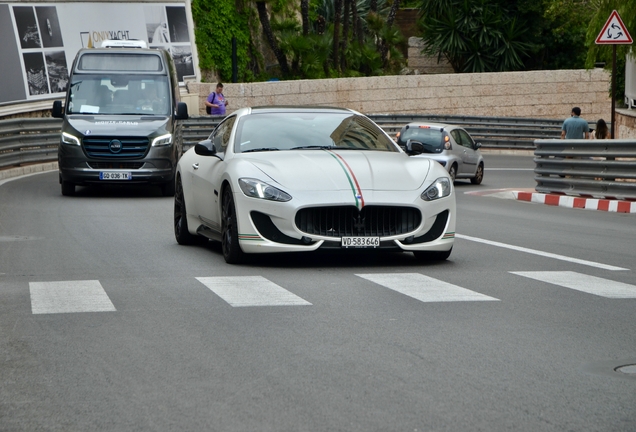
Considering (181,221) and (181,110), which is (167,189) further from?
(181,221)

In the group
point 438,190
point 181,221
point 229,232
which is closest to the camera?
point 438,190

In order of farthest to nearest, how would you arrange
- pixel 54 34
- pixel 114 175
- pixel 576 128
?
pixel 54 34, pixel 576 128, pixel 114 175

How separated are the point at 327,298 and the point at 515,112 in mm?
37133

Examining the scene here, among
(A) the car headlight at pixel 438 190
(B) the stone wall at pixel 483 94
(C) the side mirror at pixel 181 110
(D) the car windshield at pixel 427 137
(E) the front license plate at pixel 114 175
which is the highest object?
(A) the car headlight at pixel 438 190

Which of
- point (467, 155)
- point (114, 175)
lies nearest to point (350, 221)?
point (114, 175)

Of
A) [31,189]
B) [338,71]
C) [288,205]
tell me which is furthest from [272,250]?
[338,71]

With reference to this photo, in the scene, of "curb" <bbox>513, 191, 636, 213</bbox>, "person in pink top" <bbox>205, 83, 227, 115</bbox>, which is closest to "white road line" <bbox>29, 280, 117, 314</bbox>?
"curb" <bbox>513, 191, 636, 213</bbox>

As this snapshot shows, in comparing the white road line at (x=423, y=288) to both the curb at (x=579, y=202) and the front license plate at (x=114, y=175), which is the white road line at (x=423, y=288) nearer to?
the curb at (x=579, y=202)

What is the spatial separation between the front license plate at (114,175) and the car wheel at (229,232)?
9.97 metres

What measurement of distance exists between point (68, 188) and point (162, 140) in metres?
1.87

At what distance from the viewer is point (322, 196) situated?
985 cm

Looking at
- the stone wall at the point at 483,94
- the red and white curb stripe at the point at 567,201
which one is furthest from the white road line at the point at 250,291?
the stone wall at the point at 483,94

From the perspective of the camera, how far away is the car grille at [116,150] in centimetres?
2034

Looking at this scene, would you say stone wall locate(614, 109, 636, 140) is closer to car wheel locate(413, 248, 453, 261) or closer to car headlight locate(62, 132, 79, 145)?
car headlight locate(62, 132, 79, 145)
